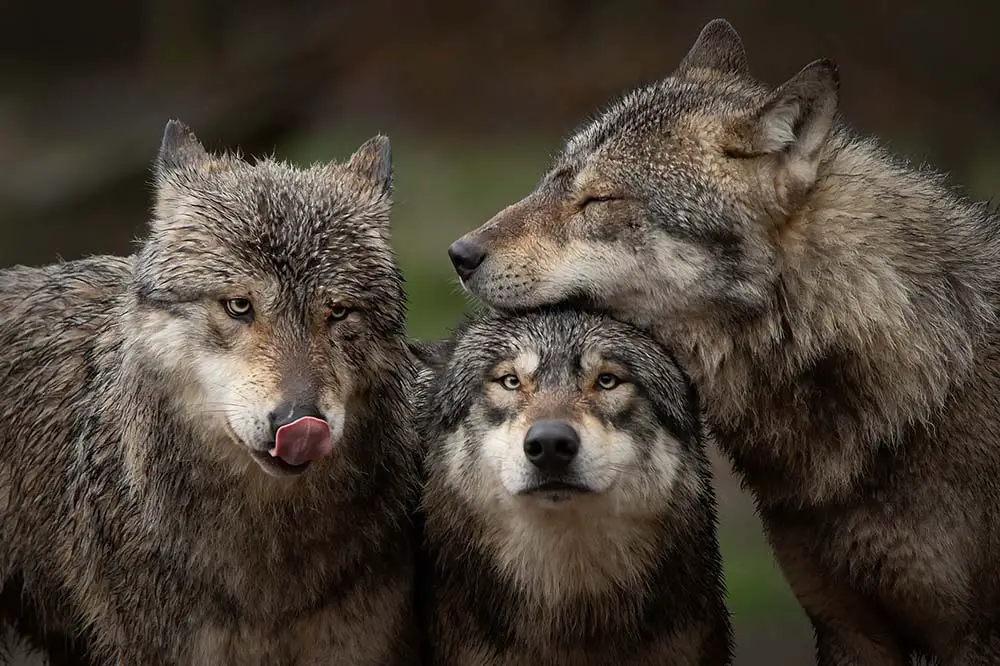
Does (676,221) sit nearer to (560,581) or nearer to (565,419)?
(565,419)

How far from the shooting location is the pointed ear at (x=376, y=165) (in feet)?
20.6

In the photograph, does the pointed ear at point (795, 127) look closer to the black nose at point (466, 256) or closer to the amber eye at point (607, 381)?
the amber eye at point (607, 381)

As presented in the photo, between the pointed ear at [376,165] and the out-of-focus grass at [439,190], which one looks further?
the out-of-focus grass at [439,190]

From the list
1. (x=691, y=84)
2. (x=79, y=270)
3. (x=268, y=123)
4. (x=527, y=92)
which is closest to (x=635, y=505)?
(x=691, y=84)

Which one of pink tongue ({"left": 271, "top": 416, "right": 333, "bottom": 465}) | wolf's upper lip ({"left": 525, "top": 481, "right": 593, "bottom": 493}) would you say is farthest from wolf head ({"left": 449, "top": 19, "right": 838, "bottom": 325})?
pink tongue ({"left": 271, "top": 416, "right": 333, "bottom": 465})

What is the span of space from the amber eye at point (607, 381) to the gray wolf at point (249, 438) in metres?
0.76

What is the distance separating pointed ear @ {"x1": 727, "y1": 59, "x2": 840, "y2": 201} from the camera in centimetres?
585

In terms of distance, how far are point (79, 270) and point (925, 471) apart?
3.90 metres

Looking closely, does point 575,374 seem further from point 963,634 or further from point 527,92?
point 527,92

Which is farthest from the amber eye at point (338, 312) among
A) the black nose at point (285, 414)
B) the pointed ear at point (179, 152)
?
the pointed ear at point (179, 152)

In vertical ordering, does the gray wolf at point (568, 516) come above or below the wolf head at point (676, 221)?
below

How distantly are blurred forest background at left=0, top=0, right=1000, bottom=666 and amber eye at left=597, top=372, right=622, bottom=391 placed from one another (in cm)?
733

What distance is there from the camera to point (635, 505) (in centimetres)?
582

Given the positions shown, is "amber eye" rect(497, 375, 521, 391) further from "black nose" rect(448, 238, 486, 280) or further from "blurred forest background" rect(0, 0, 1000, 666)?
"blurred forest background" rect(0, 0, 1000, 666)
